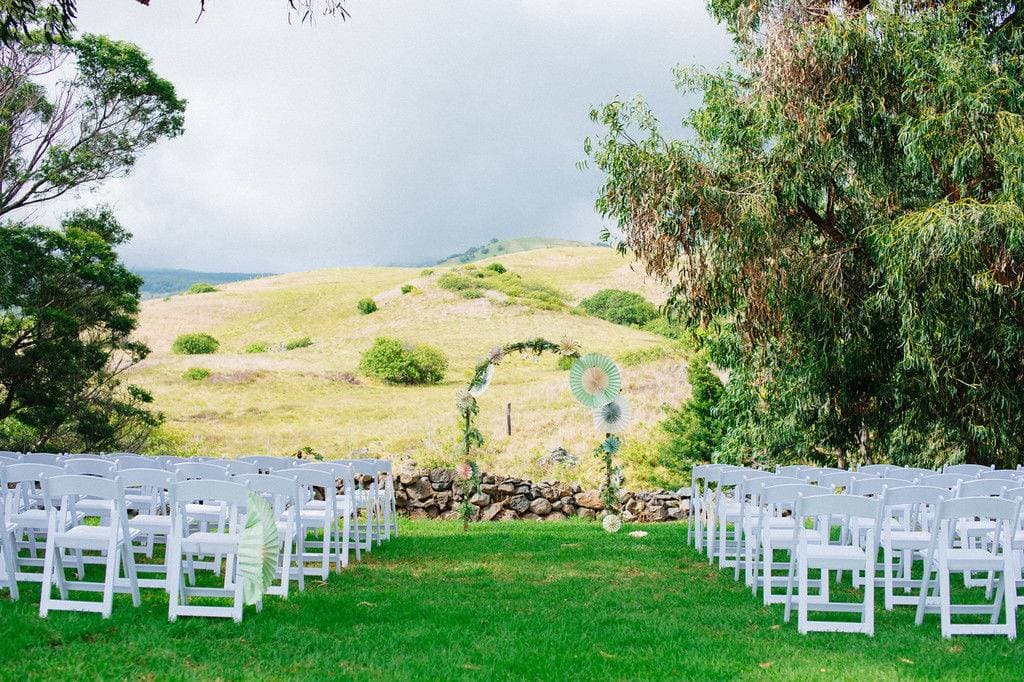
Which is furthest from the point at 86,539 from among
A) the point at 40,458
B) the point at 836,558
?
the point at 836,558

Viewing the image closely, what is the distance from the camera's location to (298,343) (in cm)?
5059

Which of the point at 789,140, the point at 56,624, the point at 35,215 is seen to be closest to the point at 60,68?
the point at 35,215

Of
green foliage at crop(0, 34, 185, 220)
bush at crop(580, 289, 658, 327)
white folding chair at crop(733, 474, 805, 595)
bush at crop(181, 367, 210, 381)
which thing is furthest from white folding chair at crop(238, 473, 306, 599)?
bush at crop(580, 289, 658, 327)

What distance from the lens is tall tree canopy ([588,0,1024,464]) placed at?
34.3ft

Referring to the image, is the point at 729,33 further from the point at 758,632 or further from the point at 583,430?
the point at 583,430

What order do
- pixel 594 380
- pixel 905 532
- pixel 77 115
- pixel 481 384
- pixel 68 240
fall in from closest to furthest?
pixel 905 532
pixel 594 380
pixel 481 384
pixel 68 240
pixel 77 115

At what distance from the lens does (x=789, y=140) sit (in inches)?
447

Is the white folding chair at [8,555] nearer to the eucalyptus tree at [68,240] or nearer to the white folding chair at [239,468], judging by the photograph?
the white folding chair at [239,468]

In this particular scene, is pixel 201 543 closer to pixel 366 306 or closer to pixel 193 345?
pixel 193 345

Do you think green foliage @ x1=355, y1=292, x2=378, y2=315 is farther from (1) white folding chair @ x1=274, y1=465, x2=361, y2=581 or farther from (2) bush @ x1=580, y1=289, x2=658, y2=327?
(1) white folding chair @ x1=274, y1=465, x2=361, y2=581

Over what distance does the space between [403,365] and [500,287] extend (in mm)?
22143

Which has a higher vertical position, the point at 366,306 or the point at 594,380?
the point at 366,306

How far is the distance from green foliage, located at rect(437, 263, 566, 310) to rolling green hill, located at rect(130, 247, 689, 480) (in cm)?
72

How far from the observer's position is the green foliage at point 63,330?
16891 mm
